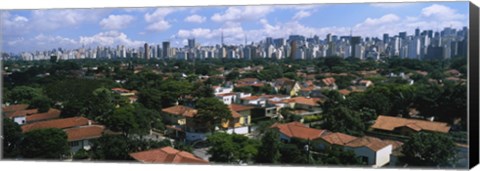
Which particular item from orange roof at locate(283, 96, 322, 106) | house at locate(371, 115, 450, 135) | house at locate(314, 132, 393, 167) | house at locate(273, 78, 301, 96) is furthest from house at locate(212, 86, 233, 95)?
house at locate(371, 115, 450, 135)

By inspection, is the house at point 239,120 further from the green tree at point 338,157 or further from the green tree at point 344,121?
the green tree at point 338,157

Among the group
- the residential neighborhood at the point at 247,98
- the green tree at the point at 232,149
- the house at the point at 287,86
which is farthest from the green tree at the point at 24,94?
the house at the point at 287,86

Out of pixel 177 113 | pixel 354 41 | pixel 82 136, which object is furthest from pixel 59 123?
pixel 354 41

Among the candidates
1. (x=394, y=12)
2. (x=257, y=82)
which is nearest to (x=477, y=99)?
(x=394, y=12)

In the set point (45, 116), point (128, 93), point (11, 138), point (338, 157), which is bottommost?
point (338, 157)

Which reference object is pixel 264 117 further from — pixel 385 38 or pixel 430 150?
pixel 430 150
